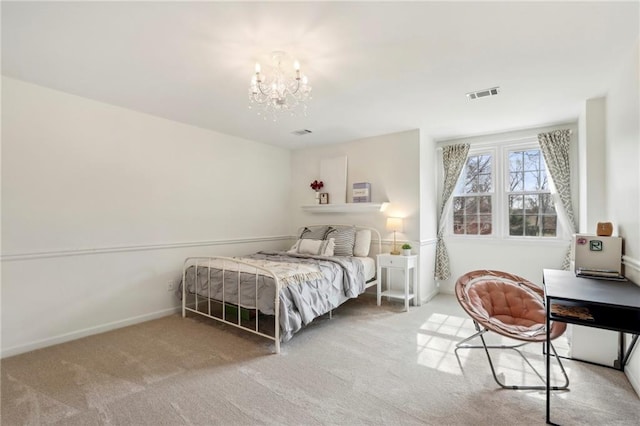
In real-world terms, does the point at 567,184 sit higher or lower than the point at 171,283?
higher

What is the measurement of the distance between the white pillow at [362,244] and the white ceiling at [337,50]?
6.08 feet

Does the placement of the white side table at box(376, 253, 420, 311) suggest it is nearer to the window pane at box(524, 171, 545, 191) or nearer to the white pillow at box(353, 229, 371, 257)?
the white pillow at box(353, 229, 371, 257)

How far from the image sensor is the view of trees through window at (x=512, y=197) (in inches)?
170

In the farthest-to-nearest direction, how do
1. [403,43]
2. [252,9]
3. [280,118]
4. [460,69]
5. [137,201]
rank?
1. [280,118]
2. [137,201]
3. [460,69]
4. [403,43]
5. [252,9]

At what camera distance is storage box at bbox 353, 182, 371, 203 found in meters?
4.69

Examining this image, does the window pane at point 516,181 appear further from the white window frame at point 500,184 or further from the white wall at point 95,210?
the white wall at point 95,210

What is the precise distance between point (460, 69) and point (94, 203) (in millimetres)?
3810

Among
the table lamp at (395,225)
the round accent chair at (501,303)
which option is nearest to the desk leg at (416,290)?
the table lamp at (395,225)

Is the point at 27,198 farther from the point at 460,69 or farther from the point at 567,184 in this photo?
the point at 567,184

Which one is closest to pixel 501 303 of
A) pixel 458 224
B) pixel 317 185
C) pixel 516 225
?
pixel 516 225

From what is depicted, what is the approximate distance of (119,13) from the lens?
1.88 meters

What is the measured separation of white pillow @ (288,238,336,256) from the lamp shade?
2.75ft

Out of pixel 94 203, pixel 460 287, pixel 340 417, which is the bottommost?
pixel 340 417

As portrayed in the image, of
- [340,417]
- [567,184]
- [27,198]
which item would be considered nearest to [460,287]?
[340,417]
